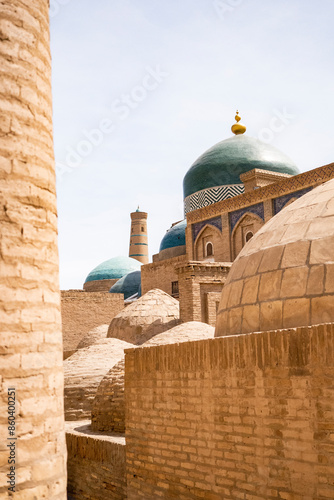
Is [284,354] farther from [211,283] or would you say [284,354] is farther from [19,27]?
[211,283]

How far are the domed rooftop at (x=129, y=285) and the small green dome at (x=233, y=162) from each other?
5.99 meters

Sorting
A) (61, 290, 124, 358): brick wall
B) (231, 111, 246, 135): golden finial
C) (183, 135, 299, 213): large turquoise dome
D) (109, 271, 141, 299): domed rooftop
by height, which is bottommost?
(61, 290, 124, 358): brick wall

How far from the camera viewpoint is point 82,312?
69.2 feet

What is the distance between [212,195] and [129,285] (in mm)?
7672

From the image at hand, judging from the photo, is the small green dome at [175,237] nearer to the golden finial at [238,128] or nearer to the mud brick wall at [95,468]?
the golden finial at [238,128]

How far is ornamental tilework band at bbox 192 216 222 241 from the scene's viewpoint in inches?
891

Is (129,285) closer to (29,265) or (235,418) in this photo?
(235,418)

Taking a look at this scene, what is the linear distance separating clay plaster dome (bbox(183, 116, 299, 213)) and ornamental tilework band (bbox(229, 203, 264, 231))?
Answer: 3.68m

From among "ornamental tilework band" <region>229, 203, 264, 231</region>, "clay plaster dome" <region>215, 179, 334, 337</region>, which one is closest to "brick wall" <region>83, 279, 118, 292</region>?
"ornamental tilework band" <region>229, 203, 264, 231</region>

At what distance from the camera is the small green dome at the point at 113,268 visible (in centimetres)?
3556

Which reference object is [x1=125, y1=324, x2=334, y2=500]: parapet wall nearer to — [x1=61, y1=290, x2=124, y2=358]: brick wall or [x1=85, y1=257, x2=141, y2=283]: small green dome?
[x1=61, y1=290, x2=124, y2=358]: brick wall

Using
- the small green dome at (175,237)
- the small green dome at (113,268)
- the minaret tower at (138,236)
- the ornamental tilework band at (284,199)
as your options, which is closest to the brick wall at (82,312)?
the small green dome at (175,237)

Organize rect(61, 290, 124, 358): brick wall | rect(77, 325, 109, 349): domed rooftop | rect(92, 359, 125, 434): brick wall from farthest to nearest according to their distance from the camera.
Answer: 1. rect(61, 290, 124, 358): brick wall
2. rect(77, 325, 109, 349): domed rooftop
3. rect(92, 359, 125, 434): brick wall

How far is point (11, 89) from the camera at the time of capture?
2.76 m
